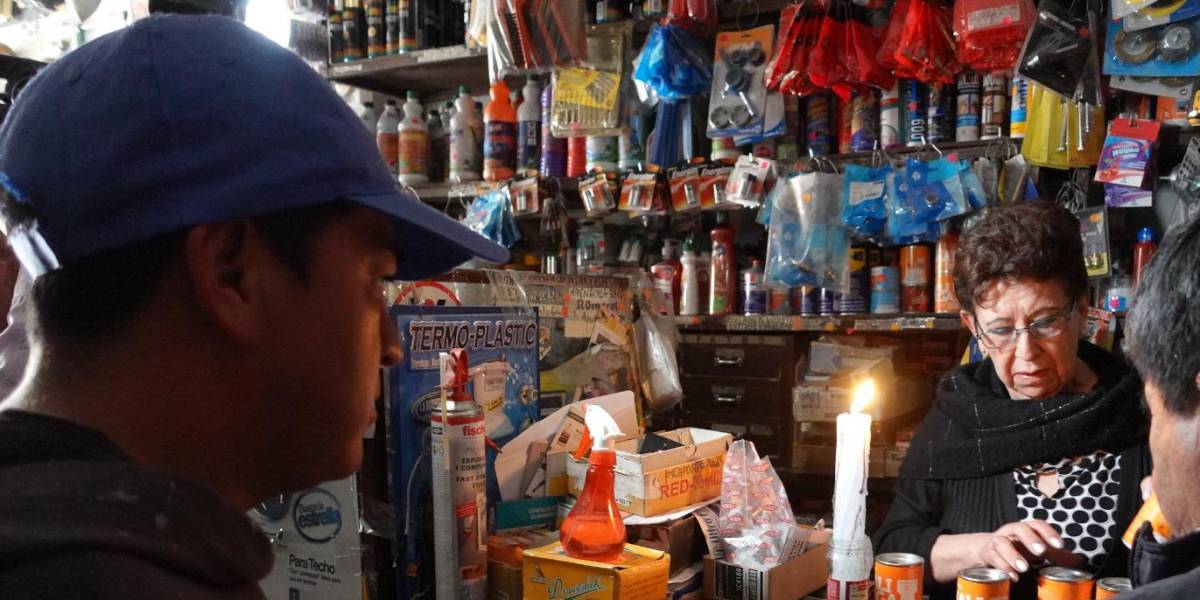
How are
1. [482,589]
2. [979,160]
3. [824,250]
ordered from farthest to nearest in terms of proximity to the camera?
[824,250]
[979,160]
[482,589]

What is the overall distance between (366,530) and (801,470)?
2.20 metres

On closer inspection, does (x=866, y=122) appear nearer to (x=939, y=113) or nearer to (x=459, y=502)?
(x=939, y=113)

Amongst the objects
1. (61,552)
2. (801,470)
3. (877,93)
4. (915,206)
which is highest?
(877,93)

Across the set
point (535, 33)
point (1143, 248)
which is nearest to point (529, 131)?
point (535, 33)

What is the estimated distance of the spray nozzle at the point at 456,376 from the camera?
1275 mm

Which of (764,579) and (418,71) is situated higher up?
(418,71)

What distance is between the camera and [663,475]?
1.37m

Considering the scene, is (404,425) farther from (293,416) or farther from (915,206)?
(915,206)

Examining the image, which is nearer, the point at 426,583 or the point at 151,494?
the point at 151,494

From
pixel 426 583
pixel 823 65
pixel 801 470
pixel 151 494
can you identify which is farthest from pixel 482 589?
pixel 823 65

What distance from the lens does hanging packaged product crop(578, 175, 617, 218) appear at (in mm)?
3494

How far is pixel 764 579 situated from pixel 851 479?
0.27 m

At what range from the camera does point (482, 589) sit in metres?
1.27

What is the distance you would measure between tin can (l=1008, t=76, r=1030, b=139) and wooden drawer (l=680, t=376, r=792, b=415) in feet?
3.97
